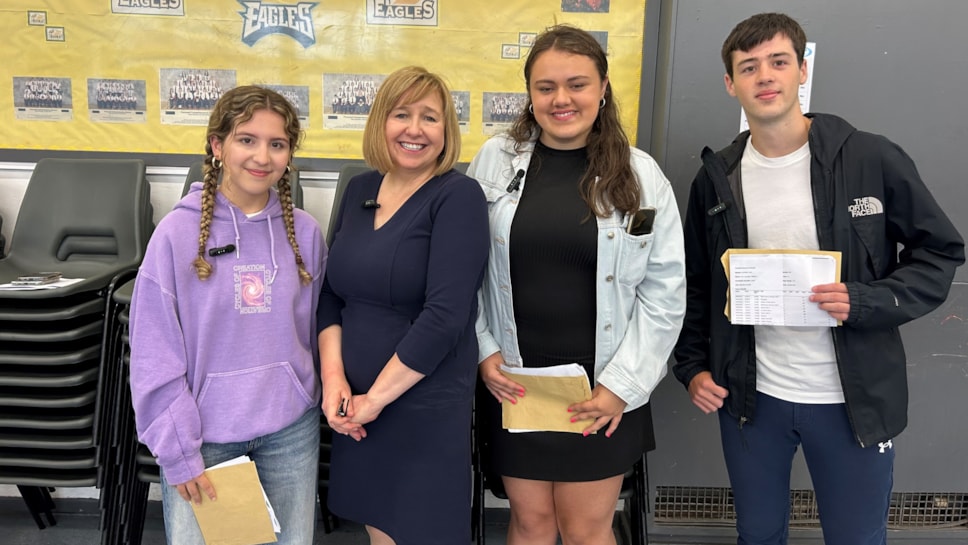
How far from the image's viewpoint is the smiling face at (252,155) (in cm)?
130

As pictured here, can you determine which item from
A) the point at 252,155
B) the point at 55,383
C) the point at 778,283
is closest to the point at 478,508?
the point at 778,283

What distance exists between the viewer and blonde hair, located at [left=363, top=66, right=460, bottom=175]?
4.26ft

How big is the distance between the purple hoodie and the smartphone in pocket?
819mm

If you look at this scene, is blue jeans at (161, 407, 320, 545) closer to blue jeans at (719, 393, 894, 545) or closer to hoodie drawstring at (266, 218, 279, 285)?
hoodie drawstring at (266, 218, 279, 285)

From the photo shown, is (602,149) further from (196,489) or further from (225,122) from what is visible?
(196,489)

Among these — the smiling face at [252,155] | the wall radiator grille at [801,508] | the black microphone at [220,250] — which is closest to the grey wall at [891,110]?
the wall radiator grille at [801,508]

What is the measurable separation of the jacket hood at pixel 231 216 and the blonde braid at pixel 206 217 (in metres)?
0.02

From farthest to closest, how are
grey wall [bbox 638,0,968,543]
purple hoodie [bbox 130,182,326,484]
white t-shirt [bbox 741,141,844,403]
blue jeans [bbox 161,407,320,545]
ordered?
grey wall [bbox 638,0,968,543], white t-shirt [bbox 741,141,844,403], blue jeans [bbox 161,407,320,545], purple hoodie [bbox 130,182,326,484]

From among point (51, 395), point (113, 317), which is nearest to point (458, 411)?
point (113, 317)

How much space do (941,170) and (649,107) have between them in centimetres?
103

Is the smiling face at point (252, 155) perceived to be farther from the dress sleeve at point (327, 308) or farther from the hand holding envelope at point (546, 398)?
the hand holding envelope at point (546, 398)

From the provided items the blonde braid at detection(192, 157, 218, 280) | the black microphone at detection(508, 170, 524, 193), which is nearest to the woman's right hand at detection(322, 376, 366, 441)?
the blonde braid at detection(192, 157, 218, 280)

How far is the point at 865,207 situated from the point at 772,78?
1.27 feet

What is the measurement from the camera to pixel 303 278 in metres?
1.41
